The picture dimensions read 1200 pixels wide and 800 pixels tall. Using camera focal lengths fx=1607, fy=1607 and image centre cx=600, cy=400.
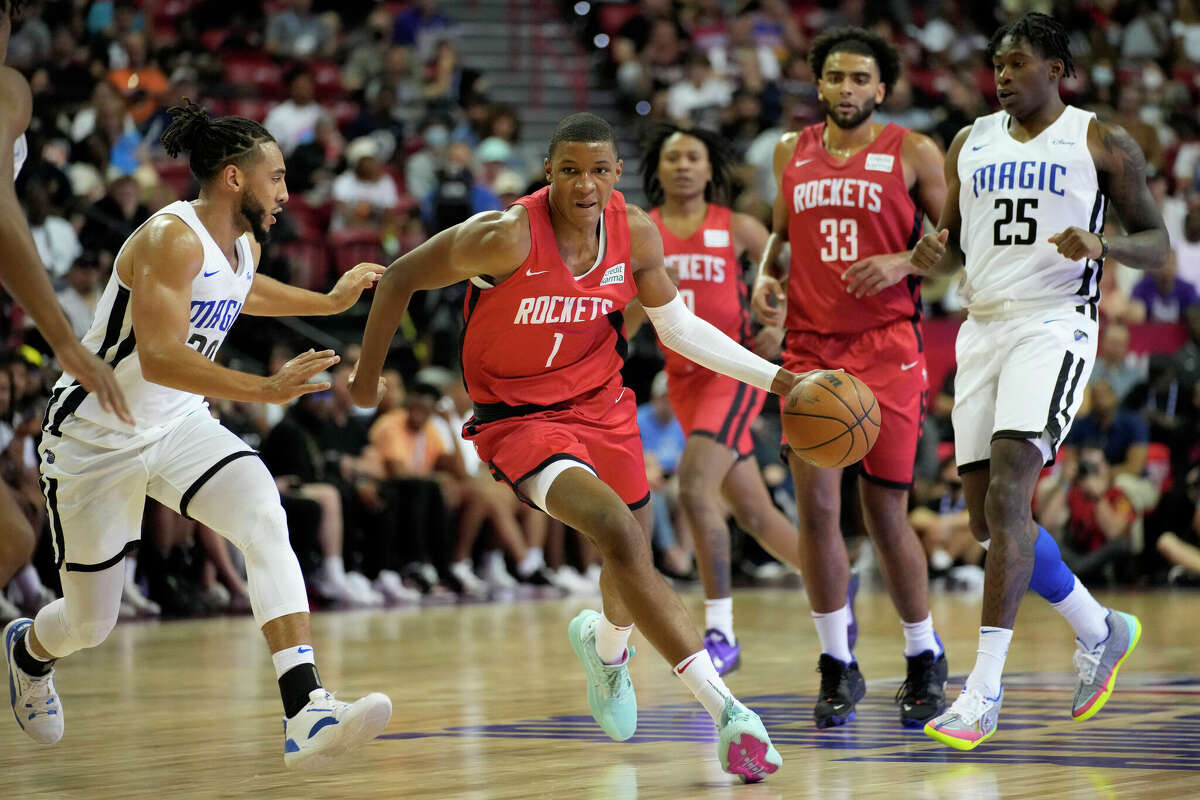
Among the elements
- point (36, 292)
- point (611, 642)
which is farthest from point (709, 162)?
point (36, 292)

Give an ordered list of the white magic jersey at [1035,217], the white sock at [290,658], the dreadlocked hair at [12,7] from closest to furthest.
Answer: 1. the dreadlocked hair at [12,7]
2. the white sock at [290,658]
3. the white magic jersey at [1035,217]

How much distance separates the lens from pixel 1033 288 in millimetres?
5617

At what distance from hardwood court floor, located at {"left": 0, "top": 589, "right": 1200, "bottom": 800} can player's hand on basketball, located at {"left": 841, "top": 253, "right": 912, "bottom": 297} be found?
1.61 metres

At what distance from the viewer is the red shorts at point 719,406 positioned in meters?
7.44

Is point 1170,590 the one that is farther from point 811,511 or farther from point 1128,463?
point 811,511

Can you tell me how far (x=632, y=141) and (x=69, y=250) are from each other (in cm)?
820

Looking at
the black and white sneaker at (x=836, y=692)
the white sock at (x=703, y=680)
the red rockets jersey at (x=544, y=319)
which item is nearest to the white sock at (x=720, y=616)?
the black and white sneaker at (x=836, y=692)

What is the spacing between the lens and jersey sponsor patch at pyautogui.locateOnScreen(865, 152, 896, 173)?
6.29 m

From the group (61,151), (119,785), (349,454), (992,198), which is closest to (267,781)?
(119,785)

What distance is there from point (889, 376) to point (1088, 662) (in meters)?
1.31

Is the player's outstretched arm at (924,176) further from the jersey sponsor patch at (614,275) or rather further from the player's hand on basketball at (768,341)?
the player's hand on basketball at (768,341)

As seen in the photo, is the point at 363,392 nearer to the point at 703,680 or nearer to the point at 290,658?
the point at 290,658

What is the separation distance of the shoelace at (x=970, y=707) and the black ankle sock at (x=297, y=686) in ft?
6.58

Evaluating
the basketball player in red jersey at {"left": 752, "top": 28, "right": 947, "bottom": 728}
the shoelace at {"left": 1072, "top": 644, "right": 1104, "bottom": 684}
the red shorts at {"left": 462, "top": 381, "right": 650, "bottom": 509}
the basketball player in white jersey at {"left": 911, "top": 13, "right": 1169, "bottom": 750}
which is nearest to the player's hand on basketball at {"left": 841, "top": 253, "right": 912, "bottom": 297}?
the basketball player in red jersey at {"left": 752, "top": 28, "right": 947, "bottom": 728}
